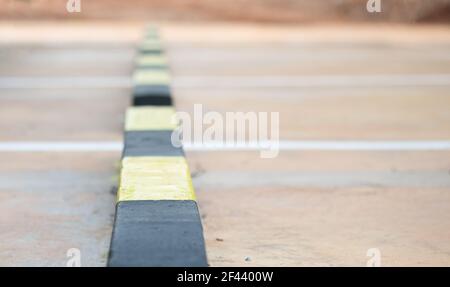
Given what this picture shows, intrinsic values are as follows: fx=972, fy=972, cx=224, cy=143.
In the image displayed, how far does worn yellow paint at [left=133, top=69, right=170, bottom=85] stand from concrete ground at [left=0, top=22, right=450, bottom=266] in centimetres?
15

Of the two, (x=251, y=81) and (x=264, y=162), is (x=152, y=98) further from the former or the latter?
(x=251, y=81)

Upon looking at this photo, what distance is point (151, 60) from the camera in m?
8.58

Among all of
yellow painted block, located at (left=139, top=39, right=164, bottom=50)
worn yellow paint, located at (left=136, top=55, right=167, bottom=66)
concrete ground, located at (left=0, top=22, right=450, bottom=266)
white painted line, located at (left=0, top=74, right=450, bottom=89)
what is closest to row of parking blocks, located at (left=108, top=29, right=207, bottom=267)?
concrete ground, located at (left=0, top=22, right=450, bottom=266)

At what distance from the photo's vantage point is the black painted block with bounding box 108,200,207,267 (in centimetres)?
262

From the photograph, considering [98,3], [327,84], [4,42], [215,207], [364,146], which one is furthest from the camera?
[98,3]

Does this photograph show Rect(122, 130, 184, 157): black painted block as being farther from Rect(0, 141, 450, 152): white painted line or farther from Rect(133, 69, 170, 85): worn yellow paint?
Rect(133, 69, 170, 85): worn yellow paint

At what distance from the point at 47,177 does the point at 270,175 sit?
3.12 ft

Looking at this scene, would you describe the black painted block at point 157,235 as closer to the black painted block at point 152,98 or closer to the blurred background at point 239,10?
the black painted block at point 152,98

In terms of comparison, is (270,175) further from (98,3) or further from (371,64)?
(98,3)

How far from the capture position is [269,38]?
12469 millimetres

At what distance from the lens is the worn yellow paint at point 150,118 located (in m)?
4.96

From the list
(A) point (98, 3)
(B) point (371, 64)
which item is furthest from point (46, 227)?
(A) point (98, 3)

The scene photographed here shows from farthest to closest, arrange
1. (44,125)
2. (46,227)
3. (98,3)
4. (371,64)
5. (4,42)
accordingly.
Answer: (98,3)
(4,42)
(371,64)
(44,125)
(46,227)

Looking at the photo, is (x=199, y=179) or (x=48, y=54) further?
(x=48, y=54)
